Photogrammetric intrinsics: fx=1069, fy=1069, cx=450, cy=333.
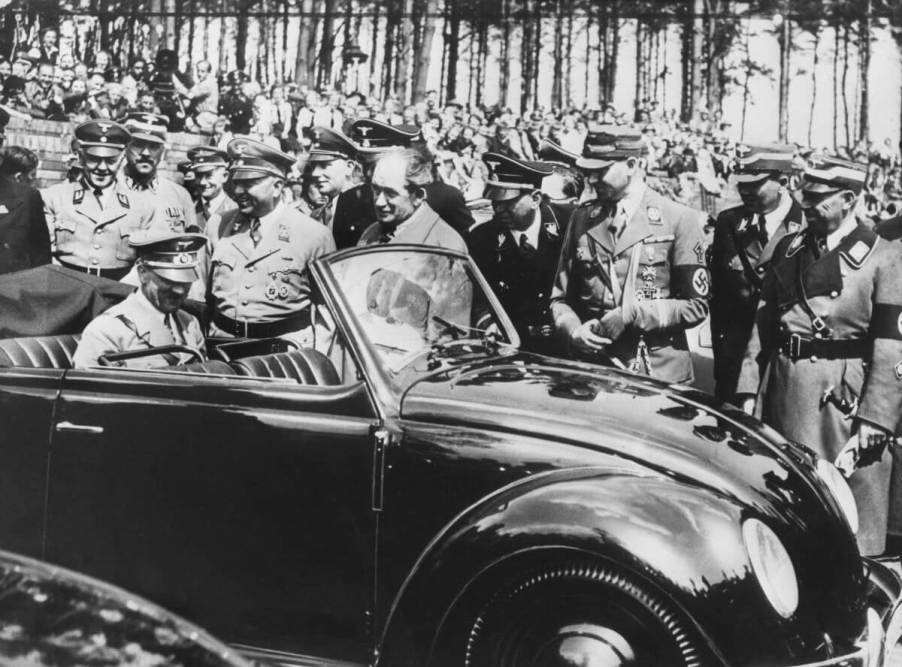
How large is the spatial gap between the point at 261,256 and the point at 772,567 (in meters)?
3.22

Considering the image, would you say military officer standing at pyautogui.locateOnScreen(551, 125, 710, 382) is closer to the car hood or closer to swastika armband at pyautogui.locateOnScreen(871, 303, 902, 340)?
swastika armband at pyautogui.locateOnScreen(871, 303, 902, 340)

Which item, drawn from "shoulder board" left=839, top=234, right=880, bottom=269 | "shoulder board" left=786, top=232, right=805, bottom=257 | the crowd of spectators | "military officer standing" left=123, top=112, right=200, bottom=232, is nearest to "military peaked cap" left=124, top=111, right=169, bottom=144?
"military officer standing" left=123, top=112, right=200, bottom=232

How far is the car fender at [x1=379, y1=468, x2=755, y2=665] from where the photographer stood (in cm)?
263

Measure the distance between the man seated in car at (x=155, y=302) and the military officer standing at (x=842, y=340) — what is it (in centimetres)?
244

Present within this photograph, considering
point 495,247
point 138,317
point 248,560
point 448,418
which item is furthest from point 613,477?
point 495,247

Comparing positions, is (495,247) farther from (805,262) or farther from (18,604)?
(18,604)

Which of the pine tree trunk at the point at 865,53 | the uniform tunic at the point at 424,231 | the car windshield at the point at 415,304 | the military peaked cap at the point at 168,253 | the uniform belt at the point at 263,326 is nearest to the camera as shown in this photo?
the car windshield at the point at 415,304

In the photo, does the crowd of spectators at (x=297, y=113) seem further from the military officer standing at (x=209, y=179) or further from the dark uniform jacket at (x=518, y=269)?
the dark uniform jacket at (x=518, y=269)

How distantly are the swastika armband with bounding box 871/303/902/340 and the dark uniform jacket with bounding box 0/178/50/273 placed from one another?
4.49m

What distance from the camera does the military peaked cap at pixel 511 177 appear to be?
5.47 m

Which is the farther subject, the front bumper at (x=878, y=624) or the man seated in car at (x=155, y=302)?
the man seated in car at (x=155, y=302)

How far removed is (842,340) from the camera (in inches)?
173

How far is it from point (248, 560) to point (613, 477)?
1.14 m

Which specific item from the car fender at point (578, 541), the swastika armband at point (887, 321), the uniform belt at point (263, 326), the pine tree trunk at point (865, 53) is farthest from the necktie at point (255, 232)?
the pine tree trunk at point (865, 53)
